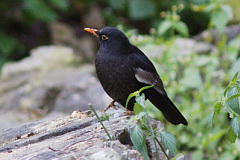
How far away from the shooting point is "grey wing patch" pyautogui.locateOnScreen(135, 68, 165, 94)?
382 cm

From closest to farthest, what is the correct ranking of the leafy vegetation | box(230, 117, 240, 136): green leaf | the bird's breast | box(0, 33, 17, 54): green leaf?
1. box(230, 117, 240, 136): green leaf
2. the bird's breast
3. the leafy vegetation
4. box(0, 33, 17, 54): green leaf

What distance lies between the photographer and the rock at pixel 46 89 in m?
5.57

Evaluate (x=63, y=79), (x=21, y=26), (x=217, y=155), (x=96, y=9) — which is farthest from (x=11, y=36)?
(x=217, y=155)

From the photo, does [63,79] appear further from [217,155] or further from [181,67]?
[217,155]

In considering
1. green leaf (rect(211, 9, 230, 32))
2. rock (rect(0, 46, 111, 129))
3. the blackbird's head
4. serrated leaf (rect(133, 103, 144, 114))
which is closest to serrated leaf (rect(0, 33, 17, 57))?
rock (rect(0, 46, 111, 129))

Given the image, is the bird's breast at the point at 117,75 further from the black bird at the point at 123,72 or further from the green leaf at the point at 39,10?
the green leaf at the point at 39,10

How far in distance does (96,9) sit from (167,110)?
464cm

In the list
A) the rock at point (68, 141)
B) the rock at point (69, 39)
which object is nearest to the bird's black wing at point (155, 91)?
the rock at point (68, 141)

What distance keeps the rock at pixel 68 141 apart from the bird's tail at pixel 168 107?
2.31 feet

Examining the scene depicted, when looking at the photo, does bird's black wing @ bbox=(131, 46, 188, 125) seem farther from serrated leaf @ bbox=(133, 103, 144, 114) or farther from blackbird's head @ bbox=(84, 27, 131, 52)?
Answer: serrated leaf @ bbox=(133, 103, 144, 114)

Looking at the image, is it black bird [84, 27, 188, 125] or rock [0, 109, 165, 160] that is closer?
rock [0, 109, 165, 160]

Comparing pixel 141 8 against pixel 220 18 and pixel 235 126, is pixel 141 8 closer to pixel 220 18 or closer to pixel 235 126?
pixel 220 18

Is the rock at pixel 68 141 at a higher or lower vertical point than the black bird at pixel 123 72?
lower

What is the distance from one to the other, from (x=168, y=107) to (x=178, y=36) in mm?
2919
